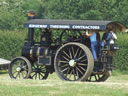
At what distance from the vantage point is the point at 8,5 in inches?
2921

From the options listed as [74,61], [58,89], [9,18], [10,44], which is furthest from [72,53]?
[9,18]

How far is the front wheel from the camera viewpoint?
1675 centimetres

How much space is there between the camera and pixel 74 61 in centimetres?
1716

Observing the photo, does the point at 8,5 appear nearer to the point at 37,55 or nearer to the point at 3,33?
the point at 3,33

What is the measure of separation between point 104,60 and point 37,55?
2547 millimetres

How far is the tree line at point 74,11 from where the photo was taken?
6850cm

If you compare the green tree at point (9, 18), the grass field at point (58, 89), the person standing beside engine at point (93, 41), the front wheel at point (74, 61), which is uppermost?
the green tree at point (9, 18)

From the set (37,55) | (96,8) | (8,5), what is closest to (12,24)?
(8,5)

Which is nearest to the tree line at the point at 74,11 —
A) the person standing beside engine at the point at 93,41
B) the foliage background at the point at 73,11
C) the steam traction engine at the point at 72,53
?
the foliage background at the point at 73,11

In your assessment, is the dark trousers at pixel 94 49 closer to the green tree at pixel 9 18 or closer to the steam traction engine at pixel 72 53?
the steam traction engine at pixel 72 53

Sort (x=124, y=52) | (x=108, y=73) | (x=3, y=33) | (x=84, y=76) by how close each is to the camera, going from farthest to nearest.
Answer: (x=3, y=33) → (x=124, y=52) → (x=108, y=73) → (x=84, y=76)

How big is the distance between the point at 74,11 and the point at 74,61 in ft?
184

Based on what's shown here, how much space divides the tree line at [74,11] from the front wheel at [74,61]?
48.7 m

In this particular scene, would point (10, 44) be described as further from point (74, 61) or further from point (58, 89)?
point (58, 89)
